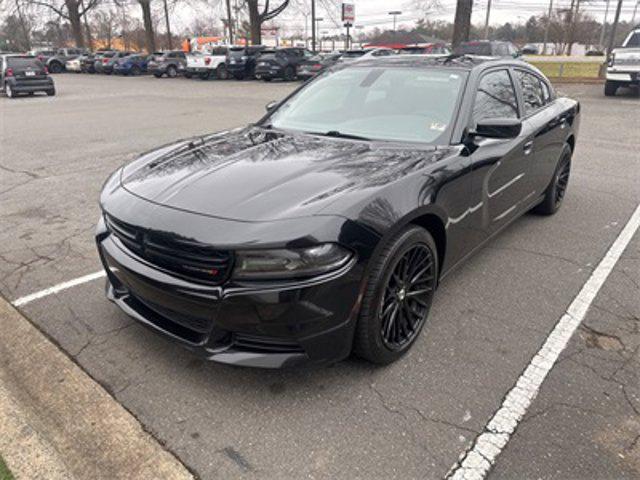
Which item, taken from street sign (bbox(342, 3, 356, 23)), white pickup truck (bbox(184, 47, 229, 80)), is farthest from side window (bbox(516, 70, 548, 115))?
street sign (bbox(342, 3, 356, 23))

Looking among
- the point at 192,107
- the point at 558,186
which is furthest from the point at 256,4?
the point at 558,186

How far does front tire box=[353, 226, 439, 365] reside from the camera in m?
2.46

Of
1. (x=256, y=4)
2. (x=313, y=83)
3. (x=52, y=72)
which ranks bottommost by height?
(x=52, y=72)

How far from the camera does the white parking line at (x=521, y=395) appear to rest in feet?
6.98

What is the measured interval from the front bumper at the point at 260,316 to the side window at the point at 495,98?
1794 mm

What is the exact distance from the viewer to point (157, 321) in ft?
8.42

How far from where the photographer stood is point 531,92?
440 centimetres

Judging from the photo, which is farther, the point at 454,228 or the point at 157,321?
the point at 454,228

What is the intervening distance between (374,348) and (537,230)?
9.51 feet

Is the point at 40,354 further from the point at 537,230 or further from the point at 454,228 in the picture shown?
the point at 537,230

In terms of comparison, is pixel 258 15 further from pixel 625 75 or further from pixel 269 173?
pixel 269 173

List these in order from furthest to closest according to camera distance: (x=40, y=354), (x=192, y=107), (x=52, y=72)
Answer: (x=52, y=72)
(x=192, y=107)
(x=40, y=354)

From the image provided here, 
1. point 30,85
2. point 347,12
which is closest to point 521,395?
point 30,85

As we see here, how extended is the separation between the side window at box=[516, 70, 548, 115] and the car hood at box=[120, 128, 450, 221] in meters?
1.66
